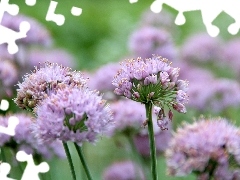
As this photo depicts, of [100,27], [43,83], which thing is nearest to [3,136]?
[43,83]

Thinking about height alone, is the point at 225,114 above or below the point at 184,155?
above

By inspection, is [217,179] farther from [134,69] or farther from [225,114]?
[225,114]

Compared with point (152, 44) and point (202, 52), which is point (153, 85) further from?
point (202, 52)

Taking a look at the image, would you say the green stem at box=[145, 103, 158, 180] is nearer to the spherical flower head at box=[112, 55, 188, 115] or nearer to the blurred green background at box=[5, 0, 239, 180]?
the spherical flower head at box=[112, 55, 188, 115]

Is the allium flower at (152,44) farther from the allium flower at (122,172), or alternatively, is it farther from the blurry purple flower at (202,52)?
the blurry purple flower at (202,52)

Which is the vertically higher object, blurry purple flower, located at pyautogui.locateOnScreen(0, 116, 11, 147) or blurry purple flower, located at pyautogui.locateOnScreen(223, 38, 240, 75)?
blurry purple flower, located at pyautogui.locateOnScreen(223, 38, 240, 75)

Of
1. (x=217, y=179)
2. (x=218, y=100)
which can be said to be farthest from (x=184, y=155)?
(x=218, y=100)

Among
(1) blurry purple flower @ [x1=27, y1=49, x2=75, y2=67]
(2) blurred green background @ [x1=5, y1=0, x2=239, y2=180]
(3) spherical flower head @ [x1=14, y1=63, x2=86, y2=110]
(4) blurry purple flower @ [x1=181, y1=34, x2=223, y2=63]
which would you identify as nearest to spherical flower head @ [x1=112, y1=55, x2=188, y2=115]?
(3) spherical flower head @ [x1=14, y1=63, x2=86, y2=110]
